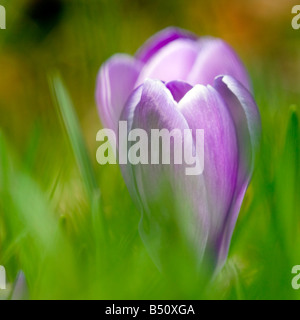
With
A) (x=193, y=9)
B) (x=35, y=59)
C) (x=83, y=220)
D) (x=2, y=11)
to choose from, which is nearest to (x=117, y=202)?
(x=83, y=220)

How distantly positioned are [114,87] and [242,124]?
0.09m

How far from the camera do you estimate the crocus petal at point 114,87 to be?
14.7 inches

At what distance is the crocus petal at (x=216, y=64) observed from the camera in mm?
366

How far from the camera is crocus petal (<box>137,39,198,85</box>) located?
1.29 feet

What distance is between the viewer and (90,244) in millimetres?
379

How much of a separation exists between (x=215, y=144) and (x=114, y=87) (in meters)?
0.08

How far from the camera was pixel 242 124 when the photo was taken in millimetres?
324

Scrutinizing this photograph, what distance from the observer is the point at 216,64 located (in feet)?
1.24

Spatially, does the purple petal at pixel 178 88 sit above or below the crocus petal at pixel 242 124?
above

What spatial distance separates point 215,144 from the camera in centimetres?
32

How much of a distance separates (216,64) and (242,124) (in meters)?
0.07

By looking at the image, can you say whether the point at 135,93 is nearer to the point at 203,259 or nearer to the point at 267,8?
the point at 203,259

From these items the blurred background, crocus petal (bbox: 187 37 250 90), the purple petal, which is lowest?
the blurred background

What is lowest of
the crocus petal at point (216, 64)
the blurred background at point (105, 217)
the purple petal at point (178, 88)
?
the blurred background at point (105, 217)
